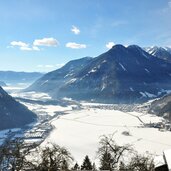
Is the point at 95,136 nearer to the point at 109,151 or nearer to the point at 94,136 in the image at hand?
the point at 94,136

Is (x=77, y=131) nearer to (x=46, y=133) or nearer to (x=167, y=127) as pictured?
(x=46, y=133)

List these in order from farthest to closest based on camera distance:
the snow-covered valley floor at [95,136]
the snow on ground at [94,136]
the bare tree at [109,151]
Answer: the snow on ground at [94,136] → the snow-covered valley floor at [95,136] → the bare tree at [109,151]

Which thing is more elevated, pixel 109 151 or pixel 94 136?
pixel 109 151

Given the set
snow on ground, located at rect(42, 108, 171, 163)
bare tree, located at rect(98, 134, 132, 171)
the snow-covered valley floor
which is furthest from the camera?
snow on ground, located at rect(42, 108, 171, 163)

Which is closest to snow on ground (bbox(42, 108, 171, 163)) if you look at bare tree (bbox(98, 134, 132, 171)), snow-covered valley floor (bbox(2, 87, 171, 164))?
snow-covered valley floor (bbox(2, 87, 171, 164))

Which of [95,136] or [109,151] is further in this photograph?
[95,136]

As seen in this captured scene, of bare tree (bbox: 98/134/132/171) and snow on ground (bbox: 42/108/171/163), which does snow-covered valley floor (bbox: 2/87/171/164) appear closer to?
snow on ground (bbox: 42/108/171/163)

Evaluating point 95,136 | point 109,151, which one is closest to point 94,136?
point 95,136

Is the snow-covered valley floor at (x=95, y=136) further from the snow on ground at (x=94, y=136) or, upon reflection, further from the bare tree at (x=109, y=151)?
the bare tree at (x=109, y=151)

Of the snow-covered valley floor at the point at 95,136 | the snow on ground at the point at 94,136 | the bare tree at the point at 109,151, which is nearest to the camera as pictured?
the bare tree at the point at 109,151

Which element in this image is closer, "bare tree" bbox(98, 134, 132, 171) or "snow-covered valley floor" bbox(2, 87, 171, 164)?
"bare tree" bbox(98, 134, 132, 171)

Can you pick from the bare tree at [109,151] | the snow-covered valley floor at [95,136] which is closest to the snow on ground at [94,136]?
the snow-covered valley floor at [95,136]

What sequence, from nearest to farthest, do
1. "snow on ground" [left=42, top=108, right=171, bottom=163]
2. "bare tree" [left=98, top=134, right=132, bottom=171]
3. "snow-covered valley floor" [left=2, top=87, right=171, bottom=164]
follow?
"bare tree" [left=98, top=134, right=132, bottom=171]
"snow-covered valley floor" [left=2, top=87, right=171, bottom=164]
"snow on ground" [left=42, top=108, right=171, bottom=163]
